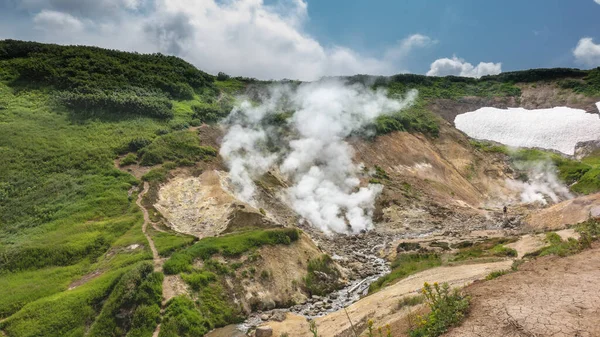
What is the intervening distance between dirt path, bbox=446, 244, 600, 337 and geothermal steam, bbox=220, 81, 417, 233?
2549 centimetres

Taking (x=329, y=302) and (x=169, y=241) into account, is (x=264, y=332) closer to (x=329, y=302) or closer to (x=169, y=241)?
(x=329, y=302)

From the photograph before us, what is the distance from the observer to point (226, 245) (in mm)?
26047

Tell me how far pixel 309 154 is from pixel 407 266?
24.5m

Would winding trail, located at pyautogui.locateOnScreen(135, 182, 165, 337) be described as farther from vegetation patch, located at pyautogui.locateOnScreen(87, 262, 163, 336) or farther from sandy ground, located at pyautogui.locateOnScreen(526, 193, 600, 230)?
sandy ground, located at pyautogui.locateOnScreen(526, 193, 600, 230)

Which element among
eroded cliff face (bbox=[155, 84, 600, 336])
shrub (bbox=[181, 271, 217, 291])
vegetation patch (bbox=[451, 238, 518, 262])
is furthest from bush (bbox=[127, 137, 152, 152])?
vegetation patch (bbox=[451, 238, 518, 262])

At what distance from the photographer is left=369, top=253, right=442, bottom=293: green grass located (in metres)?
23.3

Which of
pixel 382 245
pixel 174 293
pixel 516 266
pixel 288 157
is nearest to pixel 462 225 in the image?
pixel 382 245

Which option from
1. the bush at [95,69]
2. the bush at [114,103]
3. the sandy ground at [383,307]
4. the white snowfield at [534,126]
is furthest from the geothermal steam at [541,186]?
the bush at [95,69]

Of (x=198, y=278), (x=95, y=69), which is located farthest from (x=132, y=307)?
→ (x=95, y=69)

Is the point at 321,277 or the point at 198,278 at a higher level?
the point at 198,278

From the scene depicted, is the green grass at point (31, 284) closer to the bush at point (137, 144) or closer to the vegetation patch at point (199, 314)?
the vegetation patch at point (199, 314)

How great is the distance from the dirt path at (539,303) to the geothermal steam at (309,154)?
2549cm

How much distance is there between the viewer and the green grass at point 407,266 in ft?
76.4

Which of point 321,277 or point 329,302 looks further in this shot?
point 321,277
